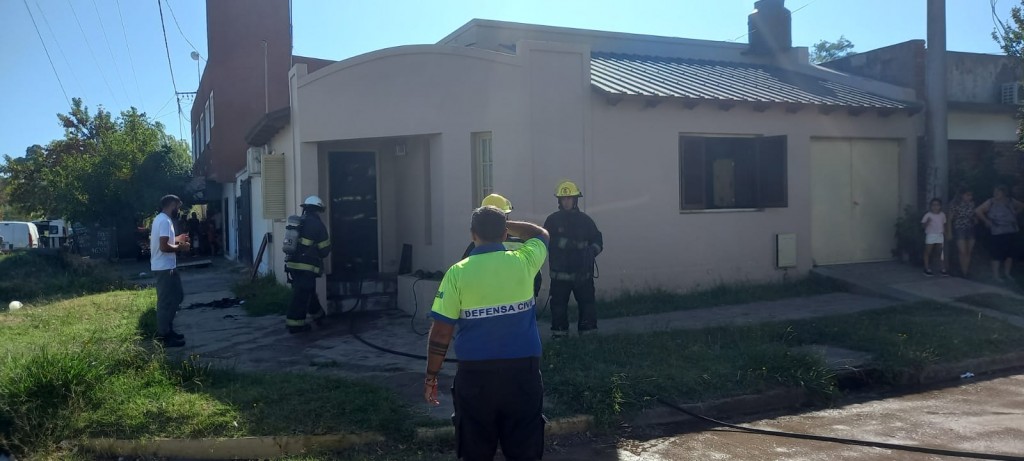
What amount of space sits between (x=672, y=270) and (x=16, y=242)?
34.9 m

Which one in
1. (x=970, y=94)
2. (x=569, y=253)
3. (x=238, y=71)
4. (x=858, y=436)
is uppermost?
(x=238, y=71)

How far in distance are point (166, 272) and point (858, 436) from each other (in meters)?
7.52

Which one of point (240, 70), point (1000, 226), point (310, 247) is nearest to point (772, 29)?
point (1000, 226)

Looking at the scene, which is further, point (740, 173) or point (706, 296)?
point (740, 173)

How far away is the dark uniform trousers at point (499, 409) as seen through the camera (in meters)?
→ 3.82

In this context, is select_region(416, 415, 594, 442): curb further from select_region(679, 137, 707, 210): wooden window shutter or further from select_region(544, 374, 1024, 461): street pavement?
select_region(679, 137, 707, 210): wooden window shutter

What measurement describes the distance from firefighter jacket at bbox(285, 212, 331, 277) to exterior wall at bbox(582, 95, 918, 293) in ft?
11.7

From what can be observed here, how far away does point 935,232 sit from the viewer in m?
A: 12.4

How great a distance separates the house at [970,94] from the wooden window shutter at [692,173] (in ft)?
13.4

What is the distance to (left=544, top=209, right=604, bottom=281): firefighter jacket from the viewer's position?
841cm

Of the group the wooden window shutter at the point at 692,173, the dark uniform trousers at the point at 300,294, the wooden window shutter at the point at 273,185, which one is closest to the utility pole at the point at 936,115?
the wooden window shutter at the point at 692,173

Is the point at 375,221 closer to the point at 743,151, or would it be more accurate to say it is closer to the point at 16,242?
the point at 743,151

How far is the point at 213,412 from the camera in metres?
6.02

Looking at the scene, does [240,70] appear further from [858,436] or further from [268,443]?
[858,436]
